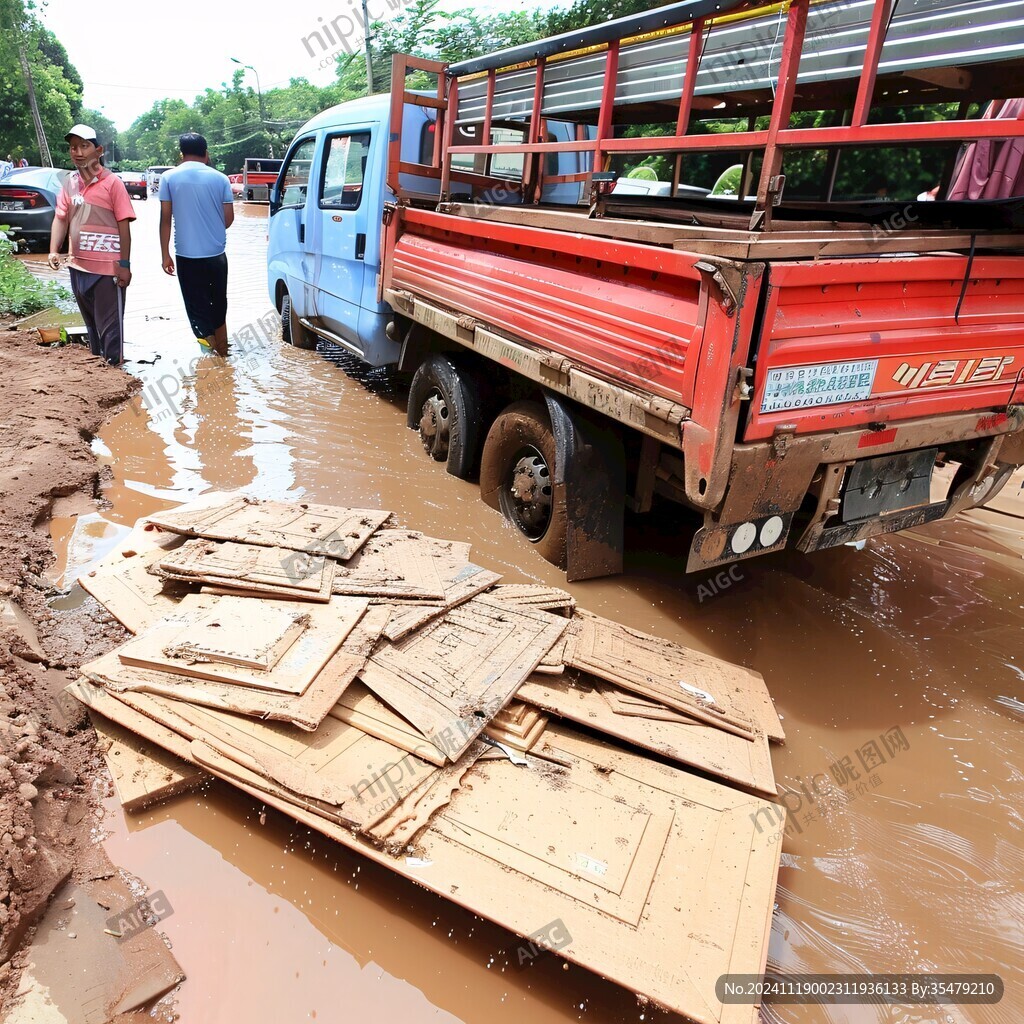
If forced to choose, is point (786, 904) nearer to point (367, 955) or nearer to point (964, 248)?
point (367, 955)

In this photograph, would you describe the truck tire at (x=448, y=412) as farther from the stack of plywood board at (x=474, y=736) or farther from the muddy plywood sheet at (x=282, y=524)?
the stack of plywood board at (x=474, y=736)

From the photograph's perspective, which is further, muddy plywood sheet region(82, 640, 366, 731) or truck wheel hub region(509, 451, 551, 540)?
truck wheel hub region(509, 451, 551, 540)

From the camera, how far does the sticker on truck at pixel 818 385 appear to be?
2.51 metres

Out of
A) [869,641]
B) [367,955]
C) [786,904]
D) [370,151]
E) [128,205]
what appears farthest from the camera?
[128,205]

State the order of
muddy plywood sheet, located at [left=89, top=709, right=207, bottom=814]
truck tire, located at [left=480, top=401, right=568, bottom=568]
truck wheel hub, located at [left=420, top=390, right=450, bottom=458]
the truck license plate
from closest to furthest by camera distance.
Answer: muddy plywood sheet, located at [left=89, top=709, right=207, bottom=814], the truck license plate, truck tire, located at [left=480, top=401, right=568, bottom=568], truck wheel hub, located at [left=420, top=390, right=450, bottom=458]

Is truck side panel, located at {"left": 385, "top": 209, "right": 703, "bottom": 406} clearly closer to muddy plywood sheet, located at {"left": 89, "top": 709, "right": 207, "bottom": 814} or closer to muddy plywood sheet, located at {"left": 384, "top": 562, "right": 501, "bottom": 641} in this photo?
muddy plywood sheet, located at {"left": 384, "top": 562, "right": 501, "bottom": 641}

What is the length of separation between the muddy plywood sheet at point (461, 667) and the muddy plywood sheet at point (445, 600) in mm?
38

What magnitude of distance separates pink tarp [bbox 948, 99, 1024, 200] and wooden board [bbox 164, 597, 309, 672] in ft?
14.3

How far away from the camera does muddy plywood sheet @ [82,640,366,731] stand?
2.29 metres

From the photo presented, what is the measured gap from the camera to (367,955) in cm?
193

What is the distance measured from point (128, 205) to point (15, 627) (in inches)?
165

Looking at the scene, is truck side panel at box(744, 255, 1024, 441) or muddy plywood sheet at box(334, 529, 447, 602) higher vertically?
truck side panel at box(744, 255, 1024, 441)

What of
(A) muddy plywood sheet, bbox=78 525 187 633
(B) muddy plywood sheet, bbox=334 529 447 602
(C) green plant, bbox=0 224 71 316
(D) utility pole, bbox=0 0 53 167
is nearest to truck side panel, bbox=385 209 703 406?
(B) muddy plywood sheet, bbox=334 529 447 602

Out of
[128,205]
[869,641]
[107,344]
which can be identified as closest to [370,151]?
[128,205]
